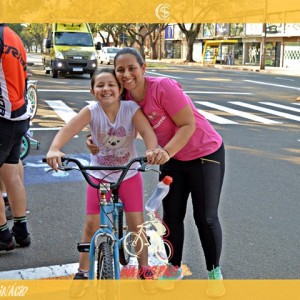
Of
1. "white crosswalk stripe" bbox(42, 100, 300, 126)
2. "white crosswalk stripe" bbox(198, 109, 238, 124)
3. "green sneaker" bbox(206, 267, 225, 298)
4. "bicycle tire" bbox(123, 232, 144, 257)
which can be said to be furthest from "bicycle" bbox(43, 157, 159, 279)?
"white crosswalk stripe" bbox(198, 109, 238, 124)

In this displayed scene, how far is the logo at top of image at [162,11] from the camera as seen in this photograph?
52600 millimetres

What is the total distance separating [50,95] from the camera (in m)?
16.9

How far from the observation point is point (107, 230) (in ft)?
9.74

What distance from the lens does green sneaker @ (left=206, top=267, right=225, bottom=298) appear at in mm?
3600

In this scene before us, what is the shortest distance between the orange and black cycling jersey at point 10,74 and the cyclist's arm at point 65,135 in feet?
3.40

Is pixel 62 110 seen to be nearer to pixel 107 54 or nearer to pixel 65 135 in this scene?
pixel 65 135

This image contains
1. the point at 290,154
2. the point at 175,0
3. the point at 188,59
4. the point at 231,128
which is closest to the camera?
the point at 290,154

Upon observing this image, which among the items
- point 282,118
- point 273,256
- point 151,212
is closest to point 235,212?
point 273,256

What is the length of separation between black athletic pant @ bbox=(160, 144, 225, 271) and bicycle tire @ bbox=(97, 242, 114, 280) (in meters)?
0.81

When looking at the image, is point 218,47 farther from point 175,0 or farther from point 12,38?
point 12,38

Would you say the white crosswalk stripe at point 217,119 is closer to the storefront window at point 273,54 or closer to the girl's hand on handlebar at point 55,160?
the girl's hand on handlebar at point 55,160

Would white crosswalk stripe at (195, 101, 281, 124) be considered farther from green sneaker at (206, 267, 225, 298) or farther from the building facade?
the building facade

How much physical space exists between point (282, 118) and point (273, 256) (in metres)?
9.10

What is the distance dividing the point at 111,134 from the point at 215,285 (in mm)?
1336
